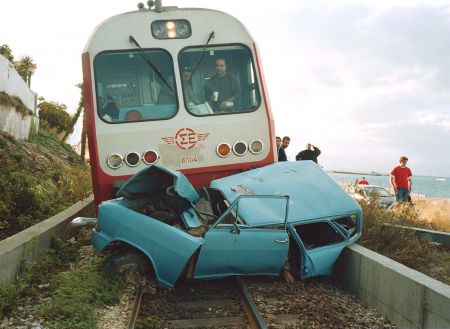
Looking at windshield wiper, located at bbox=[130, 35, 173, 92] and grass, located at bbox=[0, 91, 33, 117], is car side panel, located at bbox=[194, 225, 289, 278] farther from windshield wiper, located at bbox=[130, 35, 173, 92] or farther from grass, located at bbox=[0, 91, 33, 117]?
grass, located at bbox=[0, 91, 33, 117]

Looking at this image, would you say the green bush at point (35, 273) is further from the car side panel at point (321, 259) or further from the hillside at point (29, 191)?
the car side panel at point (321, 259)

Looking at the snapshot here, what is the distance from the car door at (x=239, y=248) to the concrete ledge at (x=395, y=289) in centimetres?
87

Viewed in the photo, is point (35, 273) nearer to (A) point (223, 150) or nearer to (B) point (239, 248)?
(B) point (239, 248)

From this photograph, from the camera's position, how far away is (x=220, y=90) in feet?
24.6

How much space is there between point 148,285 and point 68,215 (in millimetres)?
3357

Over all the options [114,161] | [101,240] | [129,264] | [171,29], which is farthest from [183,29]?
[129,264]

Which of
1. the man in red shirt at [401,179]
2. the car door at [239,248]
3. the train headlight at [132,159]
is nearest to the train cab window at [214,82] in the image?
the train headlight at [132,159]

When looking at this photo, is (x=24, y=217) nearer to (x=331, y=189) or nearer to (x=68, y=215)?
(x=68, y=215)

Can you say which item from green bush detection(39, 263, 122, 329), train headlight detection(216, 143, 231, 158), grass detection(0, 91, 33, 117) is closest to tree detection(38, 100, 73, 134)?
grass detection(0, 91, 33, 117)

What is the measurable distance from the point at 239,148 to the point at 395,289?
326 cm

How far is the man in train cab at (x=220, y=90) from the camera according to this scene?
7.49 meters

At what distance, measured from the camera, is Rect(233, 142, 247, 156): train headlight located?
7328 millimetres

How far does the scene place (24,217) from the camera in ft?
26.4

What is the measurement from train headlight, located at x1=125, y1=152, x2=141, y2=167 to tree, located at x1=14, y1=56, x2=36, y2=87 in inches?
1146
